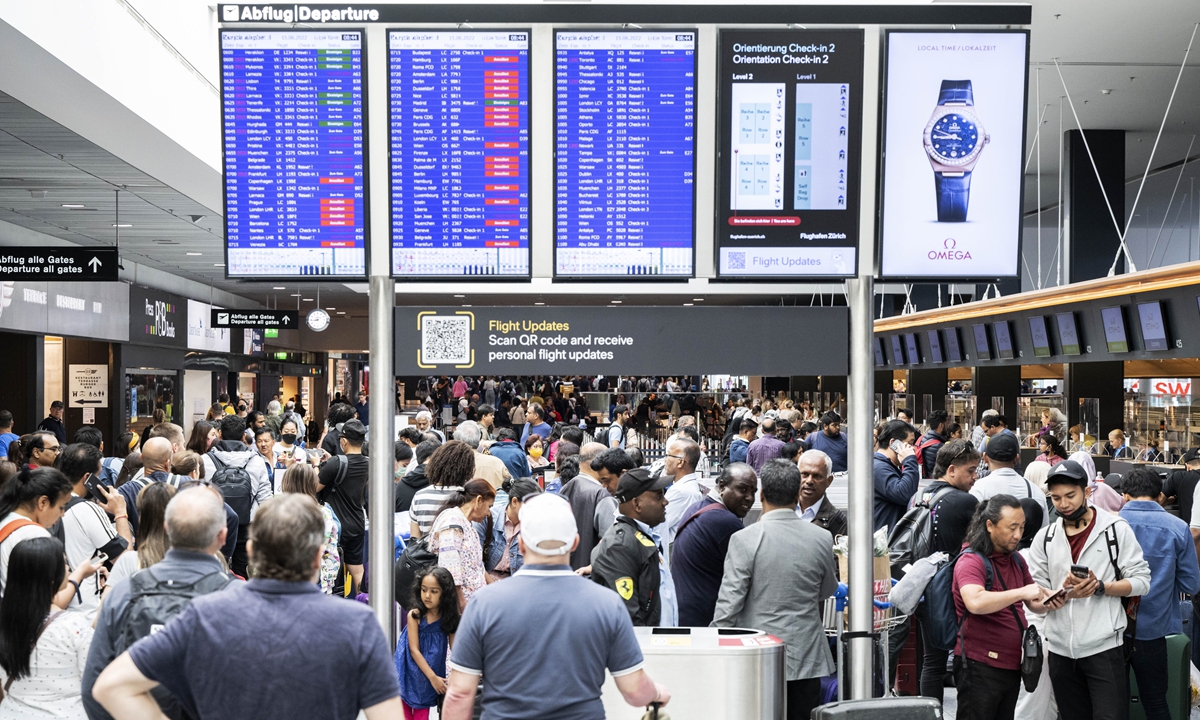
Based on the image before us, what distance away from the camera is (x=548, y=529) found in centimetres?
296

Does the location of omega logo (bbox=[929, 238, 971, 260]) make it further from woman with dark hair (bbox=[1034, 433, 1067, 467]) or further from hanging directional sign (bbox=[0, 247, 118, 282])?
hanging directional sign (bbox=[0, 247, 118, 282])

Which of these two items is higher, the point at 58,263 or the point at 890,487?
the point at 58,263

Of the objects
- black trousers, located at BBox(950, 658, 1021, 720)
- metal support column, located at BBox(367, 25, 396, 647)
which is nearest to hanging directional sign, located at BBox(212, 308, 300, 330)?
metal support column, located at BBox(367, 25, 396, 647)

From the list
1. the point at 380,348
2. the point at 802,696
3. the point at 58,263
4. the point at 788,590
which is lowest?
the point at 802,696

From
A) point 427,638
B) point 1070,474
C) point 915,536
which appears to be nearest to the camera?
point 1070,474

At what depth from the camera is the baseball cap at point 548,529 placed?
296cm

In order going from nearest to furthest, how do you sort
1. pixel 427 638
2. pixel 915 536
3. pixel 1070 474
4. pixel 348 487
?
1. pixel 1070 474
2. pixel 427 638
3. pixel 915 536
4. pixel 348 487

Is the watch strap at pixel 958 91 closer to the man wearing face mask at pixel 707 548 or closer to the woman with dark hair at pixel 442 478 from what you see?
the man wearing face mask at pixel 707 548

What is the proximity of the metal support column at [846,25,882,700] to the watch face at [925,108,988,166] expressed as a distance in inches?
9.9

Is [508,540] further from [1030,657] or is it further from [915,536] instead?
[1030,657]

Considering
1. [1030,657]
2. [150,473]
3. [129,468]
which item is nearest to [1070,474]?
[1030,657]

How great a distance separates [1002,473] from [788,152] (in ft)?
10.0

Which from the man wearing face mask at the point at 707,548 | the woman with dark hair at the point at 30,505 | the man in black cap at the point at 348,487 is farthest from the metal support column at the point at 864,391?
the man in black cap at the point at 348,487

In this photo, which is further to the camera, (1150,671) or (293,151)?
(1150,671)
